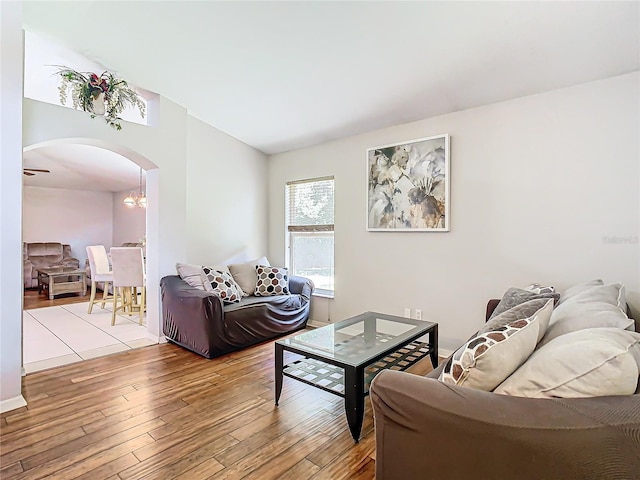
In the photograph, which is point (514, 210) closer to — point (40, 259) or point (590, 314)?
point (590, 314)

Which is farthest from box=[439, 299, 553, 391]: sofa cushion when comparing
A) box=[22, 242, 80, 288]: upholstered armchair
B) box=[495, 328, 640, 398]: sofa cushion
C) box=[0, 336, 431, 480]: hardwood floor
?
box=[22, 242, 80, 288]: upholstered armchair

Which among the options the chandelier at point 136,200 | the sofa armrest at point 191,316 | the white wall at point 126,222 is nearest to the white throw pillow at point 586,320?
the sofa armrest at point 191,316

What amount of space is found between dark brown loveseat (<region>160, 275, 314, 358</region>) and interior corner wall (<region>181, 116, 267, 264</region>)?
2.24ft

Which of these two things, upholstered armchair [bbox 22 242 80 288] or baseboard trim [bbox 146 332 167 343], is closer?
baseboard trim [bbox 146 332 167 343]

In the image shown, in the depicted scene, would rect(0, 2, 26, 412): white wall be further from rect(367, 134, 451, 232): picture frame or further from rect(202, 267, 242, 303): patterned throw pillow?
rect(367, 134, 451, 232): picture frame

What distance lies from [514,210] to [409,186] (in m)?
1.00

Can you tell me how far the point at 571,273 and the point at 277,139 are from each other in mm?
3438

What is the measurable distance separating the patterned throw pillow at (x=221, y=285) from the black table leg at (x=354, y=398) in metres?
2.12

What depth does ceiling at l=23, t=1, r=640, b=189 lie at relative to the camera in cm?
214

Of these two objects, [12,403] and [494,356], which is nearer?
[494,356]

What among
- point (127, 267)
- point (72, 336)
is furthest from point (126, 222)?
point (72, 336)

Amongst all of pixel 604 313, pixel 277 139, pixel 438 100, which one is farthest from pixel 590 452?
pixel 277 139

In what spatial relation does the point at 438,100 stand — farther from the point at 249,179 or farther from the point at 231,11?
the point at 249,179

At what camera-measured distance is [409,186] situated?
11.6ft
